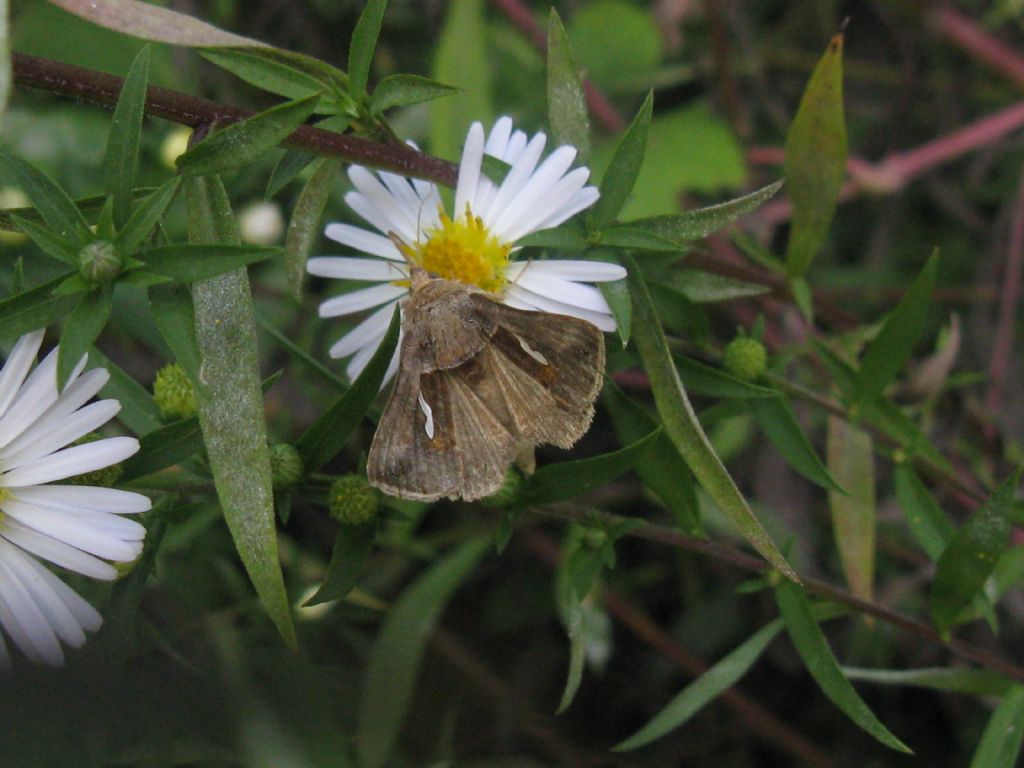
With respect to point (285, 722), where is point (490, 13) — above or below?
above

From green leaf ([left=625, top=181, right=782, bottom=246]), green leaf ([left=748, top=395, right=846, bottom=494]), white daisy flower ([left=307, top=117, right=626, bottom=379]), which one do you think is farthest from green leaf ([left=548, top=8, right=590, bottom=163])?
green leaf ([left=748, top=395, right=846, bottom=494])

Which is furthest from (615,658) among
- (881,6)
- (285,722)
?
(881,6)

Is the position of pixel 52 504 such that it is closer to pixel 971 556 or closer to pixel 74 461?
pixel 74 461

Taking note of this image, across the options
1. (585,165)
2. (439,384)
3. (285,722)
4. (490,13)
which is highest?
(490,13)

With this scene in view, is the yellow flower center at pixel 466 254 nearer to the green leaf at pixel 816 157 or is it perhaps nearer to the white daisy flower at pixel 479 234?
the white daisy flower at pixel 479 234

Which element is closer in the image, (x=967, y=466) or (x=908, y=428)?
(x=908, y=428)

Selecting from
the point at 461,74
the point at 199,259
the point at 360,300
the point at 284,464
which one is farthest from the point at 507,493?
the point at 461,74

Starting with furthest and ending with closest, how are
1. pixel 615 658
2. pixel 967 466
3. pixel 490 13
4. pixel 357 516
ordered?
pixel 490 13
pixel 615 658
pixel 967 466
pixel 357 516

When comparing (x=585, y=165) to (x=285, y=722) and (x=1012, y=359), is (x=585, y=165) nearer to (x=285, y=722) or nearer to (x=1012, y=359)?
(x=285, y=722)
